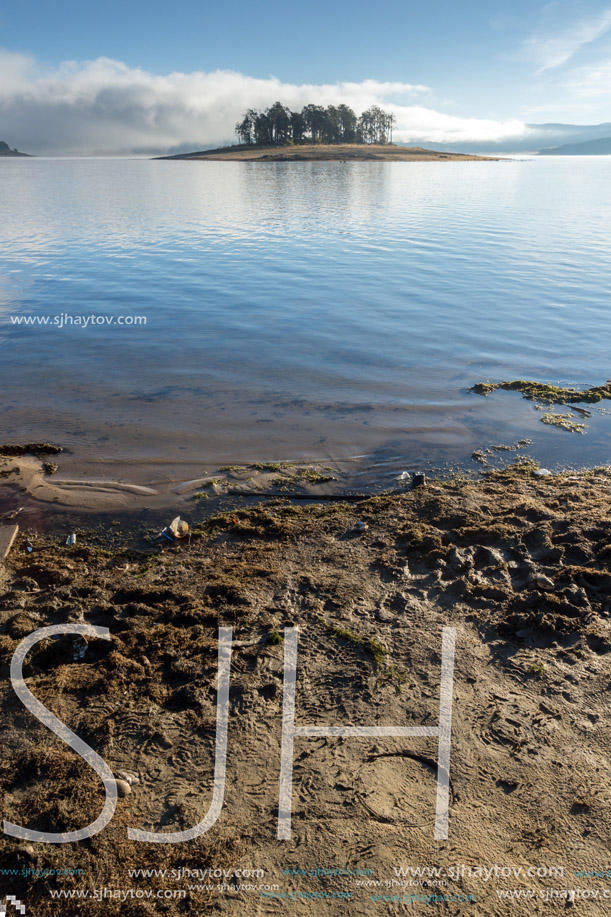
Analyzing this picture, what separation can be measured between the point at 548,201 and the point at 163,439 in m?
53.0

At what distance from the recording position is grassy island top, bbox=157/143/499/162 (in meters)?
132

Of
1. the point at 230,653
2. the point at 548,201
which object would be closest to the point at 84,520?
the point at 230,653

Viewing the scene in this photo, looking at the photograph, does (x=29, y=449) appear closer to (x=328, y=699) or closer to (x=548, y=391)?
(x=328, y=699)

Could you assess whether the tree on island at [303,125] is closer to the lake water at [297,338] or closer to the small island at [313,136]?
the small island at [313,136]

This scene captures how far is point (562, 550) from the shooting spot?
247 inches

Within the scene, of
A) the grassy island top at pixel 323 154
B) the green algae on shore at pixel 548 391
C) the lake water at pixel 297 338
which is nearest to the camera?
the lake water at pixel 297 338

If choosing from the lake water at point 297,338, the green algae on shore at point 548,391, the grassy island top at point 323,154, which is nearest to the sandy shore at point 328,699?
the lake water at point 297,338

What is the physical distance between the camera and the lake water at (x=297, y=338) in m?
10.1

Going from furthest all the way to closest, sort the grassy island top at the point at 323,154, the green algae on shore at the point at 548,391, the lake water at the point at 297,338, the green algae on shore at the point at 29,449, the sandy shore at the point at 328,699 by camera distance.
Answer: the grassy island top at the point at 323,154
the green algae on shore at the point at 548,391
the lake water at the point at 297,338
the green algae on shore at the point at 29,449
the sandy shore at the point at 328,699

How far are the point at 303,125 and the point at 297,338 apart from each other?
17412cm

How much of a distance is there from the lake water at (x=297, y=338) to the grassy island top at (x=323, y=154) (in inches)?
4390

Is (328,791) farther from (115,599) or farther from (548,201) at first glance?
(548,201)

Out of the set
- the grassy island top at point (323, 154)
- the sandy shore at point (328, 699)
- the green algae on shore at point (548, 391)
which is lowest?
the sandy shore at point (328, 699)

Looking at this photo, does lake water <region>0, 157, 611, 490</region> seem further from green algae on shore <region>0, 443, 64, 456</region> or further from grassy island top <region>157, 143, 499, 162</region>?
grassy island top <region>157, 143, 499, 162</region>
